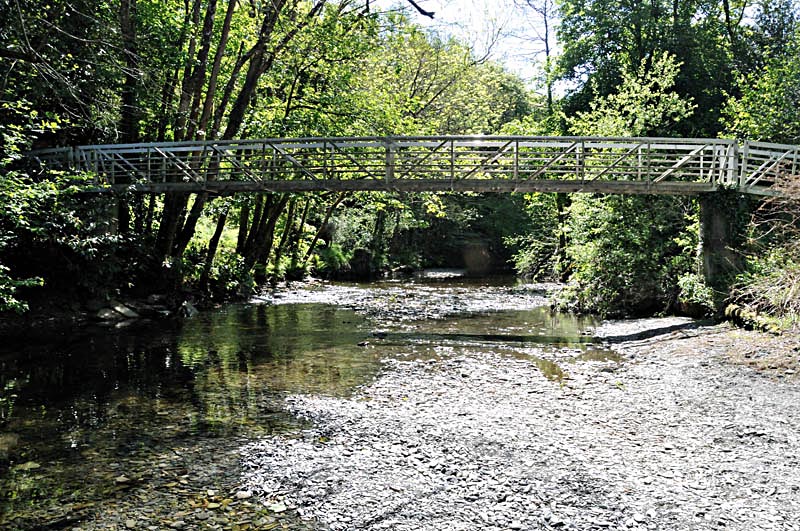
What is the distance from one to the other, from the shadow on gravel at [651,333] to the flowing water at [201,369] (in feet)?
2.10

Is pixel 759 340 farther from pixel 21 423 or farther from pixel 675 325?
pixel 21 423

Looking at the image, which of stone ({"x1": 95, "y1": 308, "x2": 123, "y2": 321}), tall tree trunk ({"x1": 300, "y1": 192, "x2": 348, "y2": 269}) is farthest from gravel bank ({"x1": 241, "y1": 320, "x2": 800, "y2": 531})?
tall tree trunk ({"x1": 300, "y1": 192, "x2": 348, "y2": 269})

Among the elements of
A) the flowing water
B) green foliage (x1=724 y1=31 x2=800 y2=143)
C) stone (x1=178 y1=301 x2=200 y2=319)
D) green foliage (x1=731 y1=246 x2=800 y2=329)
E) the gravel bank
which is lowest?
the gravel bank

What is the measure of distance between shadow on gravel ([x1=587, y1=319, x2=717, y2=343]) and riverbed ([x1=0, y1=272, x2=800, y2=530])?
243mm

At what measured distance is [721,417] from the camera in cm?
729

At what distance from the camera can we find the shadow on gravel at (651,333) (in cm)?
1293

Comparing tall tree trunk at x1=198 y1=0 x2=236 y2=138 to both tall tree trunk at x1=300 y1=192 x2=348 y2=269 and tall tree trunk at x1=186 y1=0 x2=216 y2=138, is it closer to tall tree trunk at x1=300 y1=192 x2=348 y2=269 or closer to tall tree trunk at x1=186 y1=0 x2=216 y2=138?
tall tree trunk at x1=186 y1=0 x2=216 y2=138

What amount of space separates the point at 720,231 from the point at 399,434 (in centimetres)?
1122

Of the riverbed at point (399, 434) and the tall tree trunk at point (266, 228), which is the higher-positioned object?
the tall tree trunk at point (266, 228)

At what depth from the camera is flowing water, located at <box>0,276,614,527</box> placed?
6.12 m

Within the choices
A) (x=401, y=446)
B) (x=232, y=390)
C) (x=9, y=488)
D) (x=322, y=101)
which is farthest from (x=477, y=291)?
(x=9, y=488)

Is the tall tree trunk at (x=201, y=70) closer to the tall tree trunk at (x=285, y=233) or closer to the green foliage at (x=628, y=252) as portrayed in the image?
the tall tree trunk at (x=285, y=233)

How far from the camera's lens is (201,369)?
32.9 feet

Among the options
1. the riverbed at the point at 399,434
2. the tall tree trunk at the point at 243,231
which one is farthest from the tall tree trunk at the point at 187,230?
the riverbed at the point at 399,434
